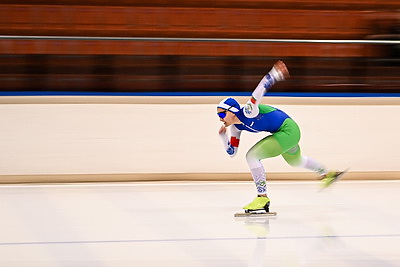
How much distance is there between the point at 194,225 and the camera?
369 cm

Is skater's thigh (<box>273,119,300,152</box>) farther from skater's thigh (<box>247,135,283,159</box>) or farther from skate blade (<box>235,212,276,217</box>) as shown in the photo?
skate blade (<box>235,212,276,217</box>)

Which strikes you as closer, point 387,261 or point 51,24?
point 387,261

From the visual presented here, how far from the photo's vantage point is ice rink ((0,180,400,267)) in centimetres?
292

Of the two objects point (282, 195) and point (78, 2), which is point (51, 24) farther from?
point (282, 195)

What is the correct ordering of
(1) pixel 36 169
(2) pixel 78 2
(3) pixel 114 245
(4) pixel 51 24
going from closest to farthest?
(3) pixel 114 245 → (1) pixel 36 169 → (4) pixel 51 24 → (2) pixel 78 2

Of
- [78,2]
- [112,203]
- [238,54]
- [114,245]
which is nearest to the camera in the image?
[114,245]

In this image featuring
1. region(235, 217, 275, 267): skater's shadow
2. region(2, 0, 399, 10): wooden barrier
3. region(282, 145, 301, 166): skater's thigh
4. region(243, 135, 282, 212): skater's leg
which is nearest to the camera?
region(235, 217, 275, 267): skater's shadow

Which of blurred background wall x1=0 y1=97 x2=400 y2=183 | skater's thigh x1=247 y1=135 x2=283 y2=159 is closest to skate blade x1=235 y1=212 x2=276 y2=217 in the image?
skater's thigh x1=247 y1=135 x2=283 y2=159

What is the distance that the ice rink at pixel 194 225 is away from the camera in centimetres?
292

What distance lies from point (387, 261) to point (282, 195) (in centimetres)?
193

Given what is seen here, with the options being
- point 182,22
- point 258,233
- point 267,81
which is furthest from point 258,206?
point 182,22

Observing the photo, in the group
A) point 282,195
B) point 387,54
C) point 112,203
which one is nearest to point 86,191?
point 112,203


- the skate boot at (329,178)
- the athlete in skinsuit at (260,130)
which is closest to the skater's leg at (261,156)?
the athlete in skinsuit at (260,130)

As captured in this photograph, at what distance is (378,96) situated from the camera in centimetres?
558
